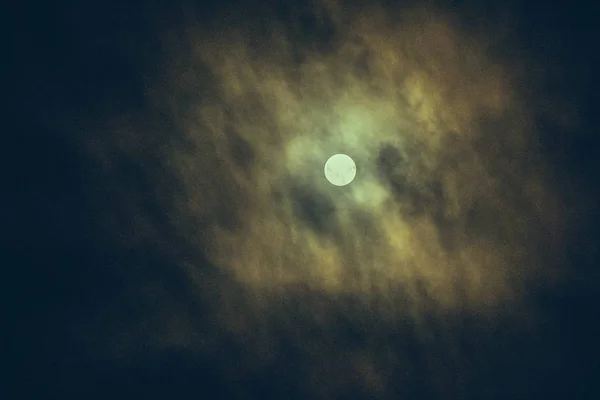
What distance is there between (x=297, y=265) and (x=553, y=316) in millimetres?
1302

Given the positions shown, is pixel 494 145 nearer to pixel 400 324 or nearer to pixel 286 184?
pixel 286 184

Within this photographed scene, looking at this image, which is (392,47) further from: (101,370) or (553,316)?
(101,370)

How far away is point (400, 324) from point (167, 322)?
1.23m

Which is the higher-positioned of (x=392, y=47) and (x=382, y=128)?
(x=392, y=47)

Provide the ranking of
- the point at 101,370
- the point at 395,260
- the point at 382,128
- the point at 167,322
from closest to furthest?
the point at 382,128
the point at 395,260
the point at 167,322
the point at 101,370

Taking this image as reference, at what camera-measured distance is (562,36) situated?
55.6 inches

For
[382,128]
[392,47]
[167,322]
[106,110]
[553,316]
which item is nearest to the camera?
[392,47]

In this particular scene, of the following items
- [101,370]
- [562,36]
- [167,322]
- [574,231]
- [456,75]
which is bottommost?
[101,370]

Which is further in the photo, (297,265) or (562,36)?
(297,265)

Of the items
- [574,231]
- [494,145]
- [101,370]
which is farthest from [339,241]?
[101,370]

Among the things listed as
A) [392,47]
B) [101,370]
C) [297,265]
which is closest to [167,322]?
[101,370]

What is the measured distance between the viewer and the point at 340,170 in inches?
60.4

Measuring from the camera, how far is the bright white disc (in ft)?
4.99

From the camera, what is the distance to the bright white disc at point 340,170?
1520mm
